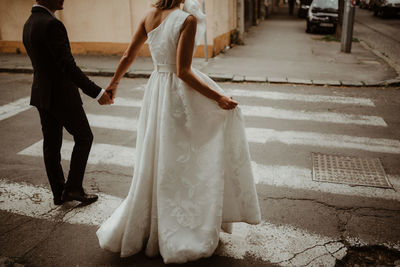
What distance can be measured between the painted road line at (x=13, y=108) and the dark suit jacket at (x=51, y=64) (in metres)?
3.82

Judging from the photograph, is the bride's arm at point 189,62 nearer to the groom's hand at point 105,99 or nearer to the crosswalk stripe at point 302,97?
the groom's hand at point 105,99

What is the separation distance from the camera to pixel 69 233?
3.28 m

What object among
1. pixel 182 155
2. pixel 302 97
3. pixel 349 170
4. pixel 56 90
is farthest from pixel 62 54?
pixel 302 97

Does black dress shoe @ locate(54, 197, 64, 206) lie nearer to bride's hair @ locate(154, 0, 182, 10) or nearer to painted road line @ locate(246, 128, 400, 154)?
bride's hair @ locate(154, 0, 182, 10)

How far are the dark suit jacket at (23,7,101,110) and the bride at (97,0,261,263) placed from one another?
0.66 metres

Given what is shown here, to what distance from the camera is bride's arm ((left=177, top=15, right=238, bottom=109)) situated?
2426 mm

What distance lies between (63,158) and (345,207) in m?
3.47

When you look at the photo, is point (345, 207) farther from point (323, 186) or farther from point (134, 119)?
point (134, 119)

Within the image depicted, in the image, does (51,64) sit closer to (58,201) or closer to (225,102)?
(58,201)

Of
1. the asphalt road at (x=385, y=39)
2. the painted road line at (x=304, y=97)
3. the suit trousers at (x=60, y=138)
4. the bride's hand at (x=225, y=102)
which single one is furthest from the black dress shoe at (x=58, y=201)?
the asphalt road at (x=385, y=39)

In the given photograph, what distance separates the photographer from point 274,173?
4.40m

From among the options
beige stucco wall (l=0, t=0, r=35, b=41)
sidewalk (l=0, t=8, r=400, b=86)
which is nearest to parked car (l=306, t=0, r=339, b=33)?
sidewalk (l=0, t=8, r=400, b=86)

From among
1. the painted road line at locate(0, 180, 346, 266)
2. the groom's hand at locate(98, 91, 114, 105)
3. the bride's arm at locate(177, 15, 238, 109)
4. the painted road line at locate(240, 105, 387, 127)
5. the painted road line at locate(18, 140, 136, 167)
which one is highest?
the bride's arm at locate(177, 15, 238, 109)

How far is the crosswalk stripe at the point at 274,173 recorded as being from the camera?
156 inches
